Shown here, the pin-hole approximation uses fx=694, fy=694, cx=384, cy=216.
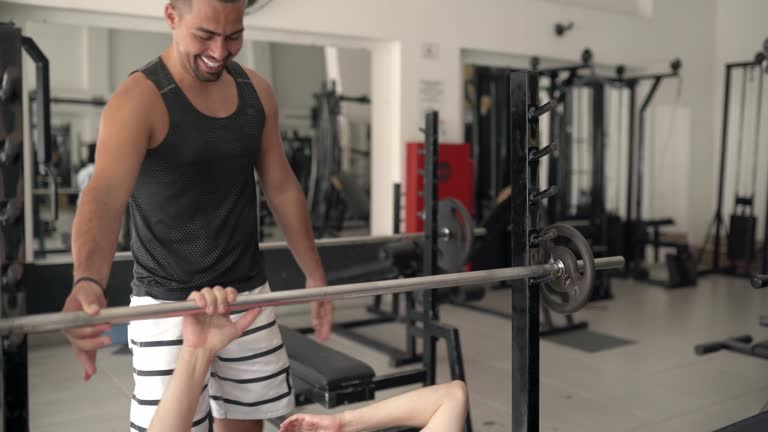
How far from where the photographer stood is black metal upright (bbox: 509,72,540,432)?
1609 millimetres

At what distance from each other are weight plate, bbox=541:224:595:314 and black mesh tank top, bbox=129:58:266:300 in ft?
2.34

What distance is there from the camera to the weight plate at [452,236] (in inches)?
126

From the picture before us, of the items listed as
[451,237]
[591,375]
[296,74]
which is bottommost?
[591,375]

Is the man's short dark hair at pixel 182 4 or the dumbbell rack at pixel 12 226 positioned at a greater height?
the man's short dark hair at pixel 182 4

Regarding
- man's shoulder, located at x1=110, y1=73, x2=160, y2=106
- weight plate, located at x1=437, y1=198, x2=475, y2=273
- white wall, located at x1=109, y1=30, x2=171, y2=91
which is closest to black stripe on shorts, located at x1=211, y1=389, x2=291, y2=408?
man's shoulder, located at x1=110, y1=73, x2=160, y2=106

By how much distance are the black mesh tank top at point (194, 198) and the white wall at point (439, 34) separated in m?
2.85

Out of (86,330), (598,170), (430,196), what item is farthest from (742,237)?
(86,330)

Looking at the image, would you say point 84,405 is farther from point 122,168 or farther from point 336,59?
point 336,59

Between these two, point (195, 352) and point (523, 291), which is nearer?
point (195, 352)

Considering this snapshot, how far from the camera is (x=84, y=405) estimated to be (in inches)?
120

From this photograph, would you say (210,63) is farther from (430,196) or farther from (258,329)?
(430,196)

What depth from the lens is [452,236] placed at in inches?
130

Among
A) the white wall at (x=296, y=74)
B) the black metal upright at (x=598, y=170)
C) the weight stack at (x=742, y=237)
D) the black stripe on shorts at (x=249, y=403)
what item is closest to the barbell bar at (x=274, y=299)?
the black stripe on shorts at (x=249, y=403)

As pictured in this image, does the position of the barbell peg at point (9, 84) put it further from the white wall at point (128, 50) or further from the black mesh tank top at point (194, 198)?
the white wall at point (128, 50)
